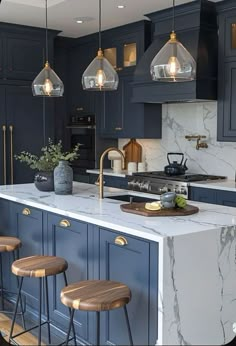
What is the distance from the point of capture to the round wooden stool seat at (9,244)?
3.71 m

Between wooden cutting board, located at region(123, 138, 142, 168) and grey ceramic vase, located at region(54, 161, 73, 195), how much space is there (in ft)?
8.97

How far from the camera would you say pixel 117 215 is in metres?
3.19

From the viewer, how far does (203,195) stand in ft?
16.6

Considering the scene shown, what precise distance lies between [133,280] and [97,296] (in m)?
0.32

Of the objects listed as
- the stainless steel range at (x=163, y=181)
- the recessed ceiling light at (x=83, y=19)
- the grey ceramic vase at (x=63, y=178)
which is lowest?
the stainless steel range at (x=163, y=181)

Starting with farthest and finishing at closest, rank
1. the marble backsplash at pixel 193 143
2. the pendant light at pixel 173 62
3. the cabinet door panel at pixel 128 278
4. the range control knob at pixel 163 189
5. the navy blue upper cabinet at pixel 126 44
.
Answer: the navy blue upper cabinet at pixel 126 44 < the marble backsplash at pixel 193 143 < the range control knob at pixel 163 189 < the pendant light at pixel 173 62 < the cabinet door panel at pixel 128 278

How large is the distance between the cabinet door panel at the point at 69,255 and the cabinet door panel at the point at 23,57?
3.06 m

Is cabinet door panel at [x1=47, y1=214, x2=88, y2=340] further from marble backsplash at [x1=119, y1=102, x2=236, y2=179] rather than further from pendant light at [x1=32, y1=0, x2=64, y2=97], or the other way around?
marble backsplash at [x1=119, y1=102, x2=236, y2=179]

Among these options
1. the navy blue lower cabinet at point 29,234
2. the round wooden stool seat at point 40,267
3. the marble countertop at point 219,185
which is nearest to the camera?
the round wooden stool seat at point 40,267

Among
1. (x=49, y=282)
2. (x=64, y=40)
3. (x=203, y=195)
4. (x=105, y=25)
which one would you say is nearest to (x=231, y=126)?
(x=203, y=195)

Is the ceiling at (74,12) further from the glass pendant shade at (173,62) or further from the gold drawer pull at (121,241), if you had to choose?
the gold drawer pull at (121,241)

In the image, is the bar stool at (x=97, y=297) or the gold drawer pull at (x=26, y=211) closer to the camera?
the bar stool at (x=97, y=297)

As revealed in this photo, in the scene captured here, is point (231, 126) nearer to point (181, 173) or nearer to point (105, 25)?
point (181, 173)

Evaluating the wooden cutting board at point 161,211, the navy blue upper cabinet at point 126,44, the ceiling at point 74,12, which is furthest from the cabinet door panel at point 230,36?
the wooden cutting board at point 161,211
